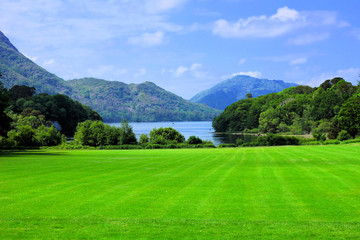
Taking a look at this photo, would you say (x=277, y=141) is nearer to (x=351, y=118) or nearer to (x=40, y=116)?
(x=351, y=118)

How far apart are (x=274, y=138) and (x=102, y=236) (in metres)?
55.9

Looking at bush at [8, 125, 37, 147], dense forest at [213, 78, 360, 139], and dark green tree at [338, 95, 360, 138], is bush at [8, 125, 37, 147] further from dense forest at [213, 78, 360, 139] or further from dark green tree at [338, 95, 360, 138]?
dense forest at [213, 78, 360, 139]

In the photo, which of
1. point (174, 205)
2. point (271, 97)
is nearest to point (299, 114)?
point (271, 97)

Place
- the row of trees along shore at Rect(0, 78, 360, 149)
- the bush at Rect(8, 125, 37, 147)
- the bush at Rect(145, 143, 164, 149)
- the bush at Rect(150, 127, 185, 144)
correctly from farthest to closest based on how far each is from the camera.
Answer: the bush at Rect(150, 127, 185, 144) < the row of trees along shore at Rect(0, 78, 360, 149) < the bush at Rect(8, 125, 37, 147) < the bush at Rect(145, 143, 164, 149)

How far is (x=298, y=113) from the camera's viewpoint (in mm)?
138625

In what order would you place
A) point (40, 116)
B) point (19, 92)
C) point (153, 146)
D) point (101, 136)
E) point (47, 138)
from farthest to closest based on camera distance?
point (19, 92) < point (40, 116) < point (47, 138) < point (101, 136) < point (153, 146)

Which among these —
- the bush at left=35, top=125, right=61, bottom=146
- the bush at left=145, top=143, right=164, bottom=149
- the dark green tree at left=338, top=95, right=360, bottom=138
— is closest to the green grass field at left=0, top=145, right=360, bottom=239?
the bush at left=145, top=143, right=164, bottom=149

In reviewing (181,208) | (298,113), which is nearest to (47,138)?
(181,208)

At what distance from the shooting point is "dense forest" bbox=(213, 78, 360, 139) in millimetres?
113625

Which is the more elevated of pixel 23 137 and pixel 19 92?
pixel 19 92

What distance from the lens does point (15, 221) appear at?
9.13 metres

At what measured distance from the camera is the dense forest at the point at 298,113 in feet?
373

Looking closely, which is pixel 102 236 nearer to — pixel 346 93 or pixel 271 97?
pixel 346 93

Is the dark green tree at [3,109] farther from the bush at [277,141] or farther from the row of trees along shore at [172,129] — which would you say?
the bush at [277,141]
